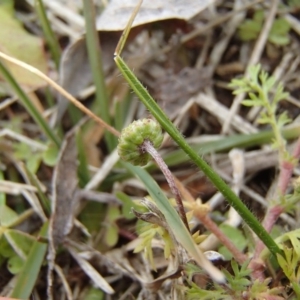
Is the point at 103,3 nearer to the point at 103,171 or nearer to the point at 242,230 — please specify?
the point at 103,171

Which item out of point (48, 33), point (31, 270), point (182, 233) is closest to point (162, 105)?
point (48, 33)

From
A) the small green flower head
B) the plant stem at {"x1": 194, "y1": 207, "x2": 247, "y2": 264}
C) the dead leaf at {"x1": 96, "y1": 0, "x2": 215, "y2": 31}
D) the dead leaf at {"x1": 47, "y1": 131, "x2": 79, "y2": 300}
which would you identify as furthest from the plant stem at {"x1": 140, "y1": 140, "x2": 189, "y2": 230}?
the dead leaf at {"x1": 96, "y1": 0, "x2": 215, "y2": 31}

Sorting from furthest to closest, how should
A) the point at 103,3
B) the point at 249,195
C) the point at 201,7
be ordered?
1. the point at 103,3
2. the point at 201,7
3. the point at 249,195

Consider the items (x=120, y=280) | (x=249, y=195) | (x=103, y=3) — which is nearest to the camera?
Result: (x=120, y=280)

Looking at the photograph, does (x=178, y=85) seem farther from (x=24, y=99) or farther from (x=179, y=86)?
(x=24, y=99)

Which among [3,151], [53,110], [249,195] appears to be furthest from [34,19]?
[249,195]
